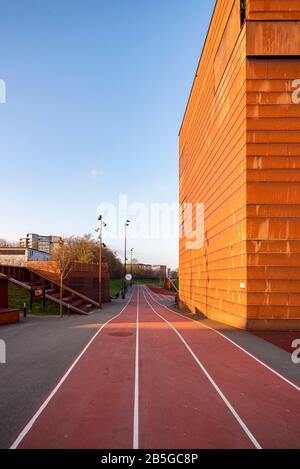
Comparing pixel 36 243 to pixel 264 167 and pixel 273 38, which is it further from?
pixel 273 38

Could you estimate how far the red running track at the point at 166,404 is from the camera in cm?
599

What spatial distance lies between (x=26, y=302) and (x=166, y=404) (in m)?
22.4

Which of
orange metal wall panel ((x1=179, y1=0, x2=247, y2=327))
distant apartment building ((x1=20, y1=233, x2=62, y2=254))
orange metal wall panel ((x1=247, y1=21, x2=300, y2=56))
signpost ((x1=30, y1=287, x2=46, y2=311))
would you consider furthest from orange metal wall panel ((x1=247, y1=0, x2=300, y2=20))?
distant apartment building ((x1=20, y1=233, x2=62, y2=254))

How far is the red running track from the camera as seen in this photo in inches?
236

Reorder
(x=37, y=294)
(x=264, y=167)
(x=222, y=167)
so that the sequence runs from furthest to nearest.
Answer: (x=37, y=294) → (x=222, y=167) → (x=264, y=167)

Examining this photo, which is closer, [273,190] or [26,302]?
[273,190]

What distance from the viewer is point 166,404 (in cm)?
756

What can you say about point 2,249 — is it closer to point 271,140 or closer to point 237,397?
point 271,140

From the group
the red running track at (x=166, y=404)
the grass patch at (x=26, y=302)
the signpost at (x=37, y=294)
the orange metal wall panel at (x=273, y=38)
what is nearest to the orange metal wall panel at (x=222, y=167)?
the orange metal wall panel at (x=273, y=38)

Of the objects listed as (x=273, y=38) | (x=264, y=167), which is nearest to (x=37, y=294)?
(x=264, y=167)

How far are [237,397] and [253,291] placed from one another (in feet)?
33.5

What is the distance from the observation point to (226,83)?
71.9 feet

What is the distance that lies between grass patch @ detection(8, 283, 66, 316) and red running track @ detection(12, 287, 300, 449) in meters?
15.2

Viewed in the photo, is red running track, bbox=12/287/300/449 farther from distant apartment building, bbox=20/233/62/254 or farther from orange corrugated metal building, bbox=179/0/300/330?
distant apartment building, bbox=20/233/62/254
